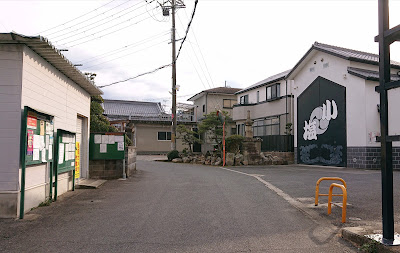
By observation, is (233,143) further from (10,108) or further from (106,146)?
(10,108)

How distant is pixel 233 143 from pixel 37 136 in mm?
16402

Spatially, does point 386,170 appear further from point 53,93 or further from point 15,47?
point 53,93

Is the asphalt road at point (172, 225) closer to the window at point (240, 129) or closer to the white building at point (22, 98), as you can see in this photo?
the white building at point (22, 98)

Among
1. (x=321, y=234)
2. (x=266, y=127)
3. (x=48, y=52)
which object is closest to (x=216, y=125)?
(x=266, y=127)

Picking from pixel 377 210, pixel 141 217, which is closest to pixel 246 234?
pixel 141 217

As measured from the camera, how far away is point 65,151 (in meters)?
9.04

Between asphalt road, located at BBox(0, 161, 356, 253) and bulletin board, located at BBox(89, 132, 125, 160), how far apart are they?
3167 millimetres

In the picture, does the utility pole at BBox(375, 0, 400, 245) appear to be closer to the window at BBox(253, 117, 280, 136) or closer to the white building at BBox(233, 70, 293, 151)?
the white building at BBox(233, 70, 293, 151)

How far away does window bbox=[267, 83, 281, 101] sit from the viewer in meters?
27.5

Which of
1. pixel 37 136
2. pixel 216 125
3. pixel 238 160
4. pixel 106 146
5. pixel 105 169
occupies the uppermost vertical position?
pixel 216 125

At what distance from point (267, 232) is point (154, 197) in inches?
163

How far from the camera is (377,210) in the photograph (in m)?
7.20

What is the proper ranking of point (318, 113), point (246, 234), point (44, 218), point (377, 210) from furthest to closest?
point (318, 113) → point (377, 210) → point (44, 218) → point (246, 234)

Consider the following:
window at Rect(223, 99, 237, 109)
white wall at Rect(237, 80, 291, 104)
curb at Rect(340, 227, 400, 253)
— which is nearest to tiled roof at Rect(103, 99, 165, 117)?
window at Rect(223, 99, 237, 109)
